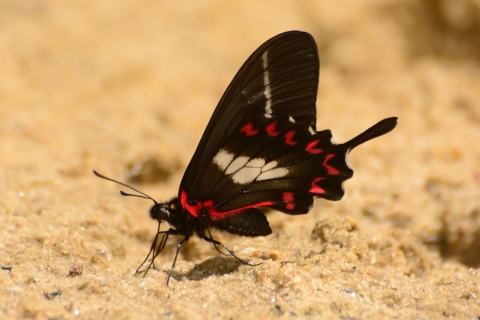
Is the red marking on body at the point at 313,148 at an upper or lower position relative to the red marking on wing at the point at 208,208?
upper

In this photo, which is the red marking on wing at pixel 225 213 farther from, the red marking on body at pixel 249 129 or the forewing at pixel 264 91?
the red marking on body at pixel 249 129

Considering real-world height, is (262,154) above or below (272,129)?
below

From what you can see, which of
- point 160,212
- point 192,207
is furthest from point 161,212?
point 192,207

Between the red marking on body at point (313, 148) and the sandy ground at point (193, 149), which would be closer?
the sandy ground at point (193, 149)

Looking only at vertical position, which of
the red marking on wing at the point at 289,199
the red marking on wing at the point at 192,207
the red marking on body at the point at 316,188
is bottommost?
the red marking on wing at the point at 192,207

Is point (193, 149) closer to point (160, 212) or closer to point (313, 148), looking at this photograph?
point (160, 212)

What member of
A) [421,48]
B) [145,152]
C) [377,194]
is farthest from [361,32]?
[145,152]

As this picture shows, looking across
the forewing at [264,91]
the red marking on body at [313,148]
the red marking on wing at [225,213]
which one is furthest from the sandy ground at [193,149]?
the forewing at [264,91]
